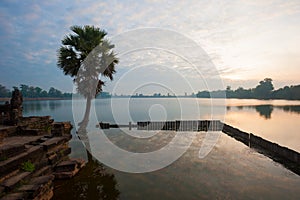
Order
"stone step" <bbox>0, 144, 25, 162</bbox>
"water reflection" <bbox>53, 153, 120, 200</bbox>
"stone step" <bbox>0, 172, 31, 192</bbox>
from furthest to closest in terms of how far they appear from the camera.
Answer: "water reflection" <bbox>53, 153, 120, 200</bbox>, "stone step" <bbox>0, 144, 25, 162</bbox>, "stone step" <bbox>0, 172, 31, 192</bbox>

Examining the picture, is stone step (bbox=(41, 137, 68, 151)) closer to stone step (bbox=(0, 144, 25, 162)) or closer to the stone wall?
the stone wall

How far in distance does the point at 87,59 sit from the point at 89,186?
13884 millimetres

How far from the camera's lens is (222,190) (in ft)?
26.0

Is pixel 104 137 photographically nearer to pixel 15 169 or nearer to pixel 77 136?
pixel 77 136

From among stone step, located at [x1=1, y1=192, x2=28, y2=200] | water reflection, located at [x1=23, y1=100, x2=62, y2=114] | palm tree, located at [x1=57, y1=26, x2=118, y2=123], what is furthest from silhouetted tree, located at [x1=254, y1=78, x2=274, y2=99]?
stone step, located at [x1=1, y1=192, x2=28, y2=200]

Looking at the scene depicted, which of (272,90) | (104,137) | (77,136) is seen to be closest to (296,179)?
(104,137)

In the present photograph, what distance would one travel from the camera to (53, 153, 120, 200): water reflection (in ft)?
24.1

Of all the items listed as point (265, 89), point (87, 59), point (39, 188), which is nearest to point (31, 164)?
point (39, 188)

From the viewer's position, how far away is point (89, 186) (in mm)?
8148

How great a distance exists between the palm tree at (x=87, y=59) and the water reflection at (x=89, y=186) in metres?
11.2

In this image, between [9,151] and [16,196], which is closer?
[16,196]

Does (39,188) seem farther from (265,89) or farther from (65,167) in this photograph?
(265,89)

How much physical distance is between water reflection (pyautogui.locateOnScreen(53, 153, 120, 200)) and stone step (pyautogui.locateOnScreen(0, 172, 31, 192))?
141 centimetres

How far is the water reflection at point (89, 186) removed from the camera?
7.36 m
